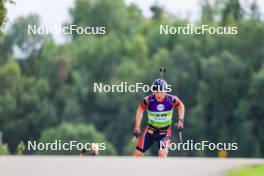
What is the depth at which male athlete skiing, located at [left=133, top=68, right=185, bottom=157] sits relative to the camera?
68.1ft

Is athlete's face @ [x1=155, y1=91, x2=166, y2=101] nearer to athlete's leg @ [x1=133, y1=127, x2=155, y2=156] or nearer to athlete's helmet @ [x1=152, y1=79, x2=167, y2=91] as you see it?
athlete's helmet @ [x1=152, y1=79, x2=167, y2=91]

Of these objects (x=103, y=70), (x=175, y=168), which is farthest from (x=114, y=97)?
(x=175, y=168)

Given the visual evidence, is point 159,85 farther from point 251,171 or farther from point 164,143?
point 251,171

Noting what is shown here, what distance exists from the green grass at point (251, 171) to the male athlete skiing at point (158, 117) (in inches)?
212

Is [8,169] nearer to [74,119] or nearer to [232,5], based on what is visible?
[74,119]

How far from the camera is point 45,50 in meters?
46.6

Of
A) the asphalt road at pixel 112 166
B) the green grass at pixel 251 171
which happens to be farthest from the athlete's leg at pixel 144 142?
the green grass at pixel 251 171

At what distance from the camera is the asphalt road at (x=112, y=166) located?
49.4ft

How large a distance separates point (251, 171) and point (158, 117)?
625 cm

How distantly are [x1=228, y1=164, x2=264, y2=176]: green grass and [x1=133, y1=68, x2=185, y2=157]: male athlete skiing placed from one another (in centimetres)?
539

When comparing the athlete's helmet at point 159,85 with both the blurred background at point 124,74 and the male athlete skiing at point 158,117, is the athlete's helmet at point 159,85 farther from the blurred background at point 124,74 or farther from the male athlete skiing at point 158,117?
the blurred background at point 124,74

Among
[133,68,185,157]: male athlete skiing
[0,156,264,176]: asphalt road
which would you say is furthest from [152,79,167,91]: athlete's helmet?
[0,156,264,176]: asphalt road

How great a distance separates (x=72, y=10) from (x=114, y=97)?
305 centimetres

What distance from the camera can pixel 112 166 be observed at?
15.4 meters
